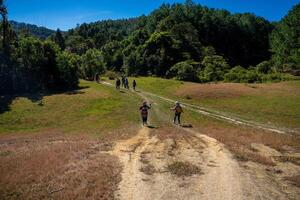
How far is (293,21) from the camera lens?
3612 inches

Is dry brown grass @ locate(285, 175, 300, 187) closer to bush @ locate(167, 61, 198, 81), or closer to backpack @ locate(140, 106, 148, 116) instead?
backpack @ locate(140, 106, 148, 116)

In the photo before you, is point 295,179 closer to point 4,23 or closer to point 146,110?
point 146,110

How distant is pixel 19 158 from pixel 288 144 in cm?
2141

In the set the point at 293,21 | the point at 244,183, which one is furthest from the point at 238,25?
the point at 244,183

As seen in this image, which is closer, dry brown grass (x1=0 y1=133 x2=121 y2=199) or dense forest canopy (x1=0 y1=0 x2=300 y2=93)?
dry brown grass (x1=0 y1=133 x2=121 y2=199)

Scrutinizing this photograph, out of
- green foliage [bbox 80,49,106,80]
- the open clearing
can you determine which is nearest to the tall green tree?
green foliage [bbox 80,49,106,80]

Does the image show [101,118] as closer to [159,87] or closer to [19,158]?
[19,158]

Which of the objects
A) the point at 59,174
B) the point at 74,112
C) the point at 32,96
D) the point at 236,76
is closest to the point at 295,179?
the point at 59,174

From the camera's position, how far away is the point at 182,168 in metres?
22.9

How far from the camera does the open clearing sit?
757 inches

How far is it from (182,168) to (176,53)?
330 ft

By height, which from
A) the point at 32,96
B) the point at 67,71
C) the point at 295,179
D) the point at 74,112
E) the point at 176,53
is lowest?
the point at 74,112

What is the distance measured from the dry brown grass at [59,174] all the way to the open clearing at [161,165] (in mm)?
42

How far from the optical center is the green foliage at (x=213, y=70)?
323 feet
